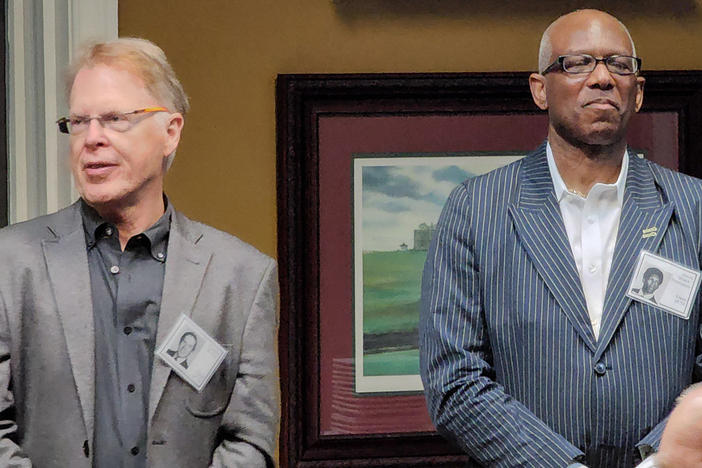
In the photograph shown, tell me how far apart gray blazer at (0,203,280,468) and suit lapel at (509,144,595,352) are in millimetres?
517

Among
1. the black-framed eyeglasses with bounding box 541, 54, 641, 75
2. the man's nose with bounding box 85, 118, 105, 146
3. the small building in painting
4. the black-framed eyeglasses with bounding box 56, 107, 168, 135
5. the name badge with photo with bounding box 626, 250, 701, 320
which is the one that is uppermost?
the black-framed eyeglasses with bounding box 541, 54, 641, 75

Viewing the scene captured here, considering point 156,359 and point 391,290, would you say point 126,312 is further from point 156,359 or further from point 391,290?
point 391,290

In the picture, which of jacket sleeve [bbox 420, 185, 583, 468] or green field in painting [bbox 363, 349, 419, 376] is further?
green field in painting [bbox 363, 349, 419, 376]

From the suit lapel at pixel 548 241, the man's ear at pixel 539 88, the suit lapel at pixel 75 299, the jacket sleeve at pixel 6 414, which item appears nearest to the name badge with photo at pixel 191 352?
the suit lapel at pixel 75 299

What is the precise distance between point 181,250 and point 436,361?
0.54 m

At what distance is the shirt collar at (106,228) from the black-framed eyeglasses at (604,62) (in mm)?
877

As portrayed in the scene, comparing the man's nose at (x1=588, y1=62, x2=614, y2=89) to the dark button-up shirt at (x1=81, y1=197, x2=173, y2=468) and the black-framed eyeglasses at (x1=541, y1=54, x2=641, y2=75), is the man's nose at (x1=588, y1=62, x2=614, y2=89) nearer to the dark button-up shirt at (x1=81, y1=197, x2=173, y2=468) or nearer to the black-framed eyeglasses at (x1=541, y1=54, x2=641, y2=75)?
the black-framed eyeglasses at (x1=541, y1=54, x2=641, y2=75)

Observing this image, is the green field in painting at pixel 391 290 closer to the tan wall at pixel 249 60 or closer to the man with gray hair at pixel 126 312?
the tan wall at pixel 249 60

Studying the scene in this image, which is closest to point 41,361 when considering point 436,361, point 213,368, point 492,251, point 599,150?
point 213,368

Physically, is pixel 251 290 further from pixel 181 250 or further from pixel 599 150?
pixel 599 150

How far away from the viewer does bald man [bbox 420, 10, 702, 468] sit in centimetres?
205

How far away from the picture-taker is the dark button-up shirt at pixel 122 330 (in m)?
1.88

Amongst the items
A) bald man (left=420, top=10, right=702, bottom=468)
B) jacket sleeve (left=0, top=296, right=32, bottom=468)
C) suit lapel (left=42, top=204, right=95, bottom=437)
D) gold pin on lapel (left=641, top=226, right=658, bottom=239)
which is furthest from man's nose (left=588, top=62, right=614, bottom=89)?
jacket sleeve (left=0, top=296, right=32, bottom=468)

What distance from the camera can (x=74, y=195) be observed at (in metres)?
2.78
